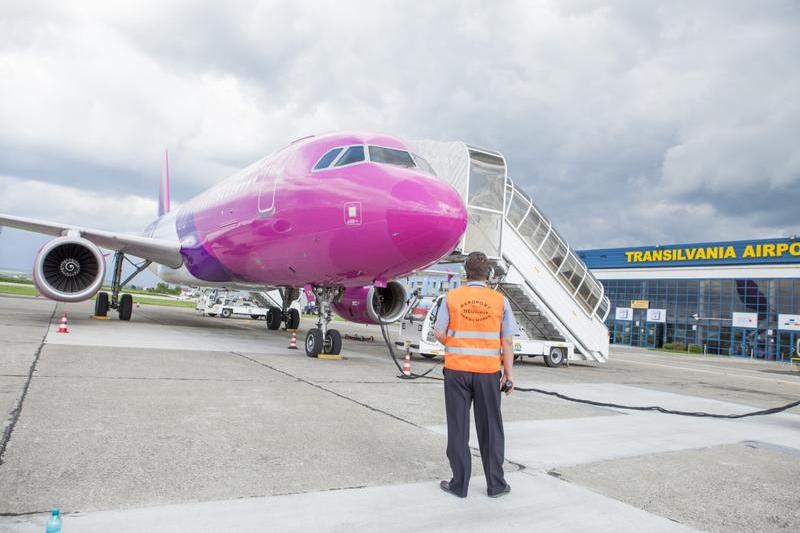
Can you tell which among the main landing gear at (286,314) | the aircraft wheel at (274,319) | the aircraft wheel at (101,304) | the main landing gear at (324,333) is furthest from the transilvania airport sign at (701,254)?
the aircraft wheel at (101,304)

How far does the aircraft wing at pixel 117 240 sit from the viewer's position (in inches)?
542

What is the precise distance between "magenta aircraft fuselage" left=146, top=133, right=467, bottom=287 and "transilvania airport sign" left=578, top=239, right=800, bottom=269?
36104 millimetres

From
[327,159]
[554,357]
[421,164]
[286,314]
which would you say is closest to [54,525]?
[327,159]

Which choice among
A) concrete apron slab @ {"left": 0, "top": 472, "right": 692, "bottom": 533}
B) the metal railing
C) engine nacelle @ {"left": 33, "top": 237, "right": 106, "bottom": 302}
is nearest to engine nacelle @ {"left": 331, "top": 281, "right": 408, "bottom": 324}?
the metal railing

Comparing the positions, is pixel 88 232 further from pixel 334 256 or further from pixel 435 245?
pixel 435 245

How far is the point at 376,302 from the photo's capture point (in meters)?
13.5

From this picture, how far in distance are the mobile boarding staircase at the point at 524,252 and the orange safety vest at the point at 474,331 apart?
9020 mm

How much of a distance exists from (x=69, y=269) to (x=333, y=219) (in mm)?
7199

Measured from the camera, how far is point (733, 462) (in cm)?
467

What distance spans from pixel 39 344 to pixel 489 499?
811 cm

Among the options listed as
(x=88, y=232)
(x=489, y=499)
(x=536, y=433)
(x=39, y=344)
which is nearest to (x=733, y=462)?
(x=536, y=433)

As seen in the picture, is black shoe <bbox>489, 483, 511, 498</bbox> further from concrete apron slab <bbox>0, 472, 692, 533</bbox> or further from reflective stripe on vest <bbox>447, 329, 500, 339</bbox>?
reflective stripe on vest <bbox>447, 329, 500, 339</bbox>

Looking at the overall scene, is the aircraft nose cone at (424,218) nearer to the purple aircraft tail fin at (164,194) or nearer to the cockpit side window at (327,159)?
the cockpit side window at (327,159)

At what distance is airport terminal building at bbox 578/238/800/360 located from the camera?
36.4 m
